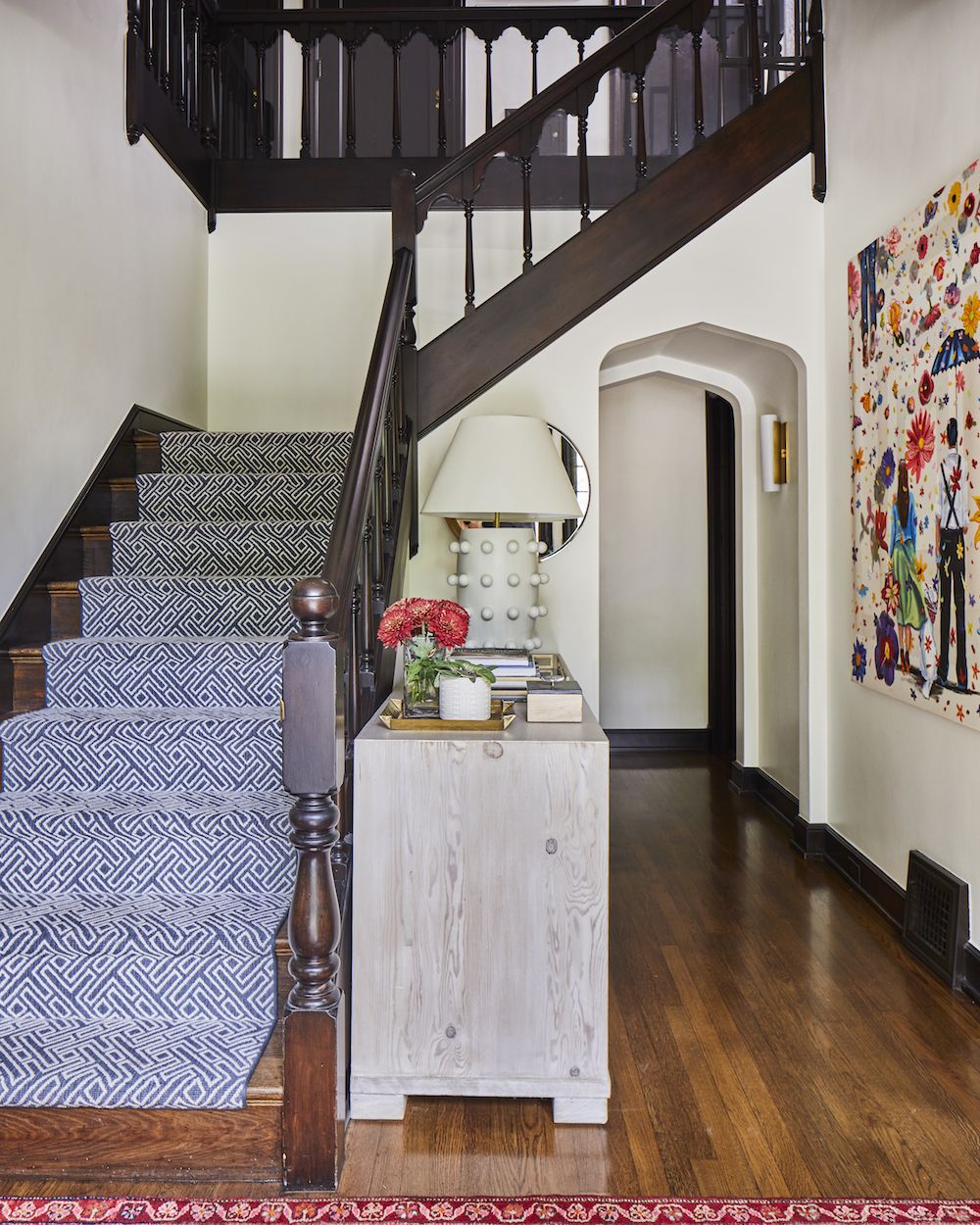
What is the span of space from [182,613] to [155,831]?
996 mm

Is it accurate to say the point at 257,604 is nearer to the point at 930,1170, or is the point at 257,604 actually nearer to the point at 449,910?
the point at 449,910

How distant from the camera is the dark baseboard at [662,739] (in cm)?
659

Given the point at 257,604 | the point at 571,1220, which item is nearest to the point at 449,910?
the point at 571,1220

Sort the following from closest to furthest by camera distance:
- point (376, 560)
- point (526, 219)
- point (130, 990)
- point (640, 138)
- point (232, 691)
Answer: point (130, 990) < point (376, 560) < point (232, 691) < point (526, 219) < point (640, 138)

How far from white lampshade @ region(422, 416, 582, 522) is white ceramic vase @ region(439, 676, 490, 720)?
0.83m

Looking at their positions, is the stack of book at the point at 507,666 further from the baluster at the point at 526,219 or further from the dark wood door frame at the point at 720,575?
the dark wood door frame at the point at 720,575

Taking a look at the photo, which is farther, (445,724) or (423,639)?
(423,639)

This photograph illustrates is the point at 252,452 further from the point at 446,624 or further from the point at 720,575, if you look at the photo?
the point at 720,575

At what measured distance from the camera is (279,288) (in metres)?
4.86

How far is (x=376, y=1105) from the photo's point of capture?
218 centimetres

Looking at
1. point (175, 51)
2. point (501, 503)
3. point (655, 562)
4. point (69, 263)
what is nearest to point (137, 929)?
point (501, 503)

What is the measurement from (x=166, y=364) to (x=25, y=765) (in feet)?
7.34

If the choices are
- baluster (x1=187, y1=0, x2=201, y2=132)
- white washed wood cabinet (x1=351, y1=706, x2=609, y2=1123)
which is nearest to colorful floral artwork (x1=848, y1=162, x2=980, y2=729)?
white washed wood cabinet (x1=351, y1=706, x2=609, y2=1123)

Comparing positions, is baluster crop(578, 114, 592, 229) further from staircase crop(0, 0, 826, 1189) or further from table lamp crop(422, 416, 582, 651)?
table lamp crop(422, 416, 582, 651)
